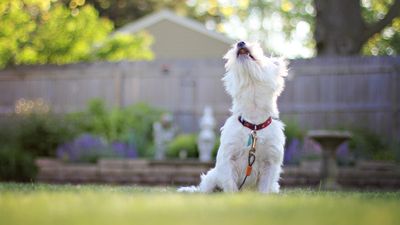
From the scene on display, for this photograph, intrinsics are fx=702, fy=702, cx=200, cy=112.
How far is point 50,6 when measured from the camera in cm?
2372

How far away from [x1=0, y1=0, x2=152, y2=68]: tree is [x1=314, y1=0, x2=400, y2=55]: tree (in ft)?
21.4

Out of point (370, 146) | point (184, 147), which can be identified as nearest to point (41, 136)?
point (184, 147)

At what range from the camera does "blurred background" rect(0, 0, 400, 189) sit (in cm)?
1314

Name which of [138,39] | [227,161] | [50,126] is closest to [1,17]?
[138,39]

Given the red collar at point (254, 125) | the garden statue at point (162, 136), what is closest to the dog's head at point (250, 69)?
the red collar at point (254, 125)

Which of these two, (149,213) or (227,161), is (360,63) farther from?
(149,213)

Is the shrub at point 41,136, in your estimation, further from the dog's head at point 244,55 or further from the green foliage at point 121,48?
the dog's head at point 244,55

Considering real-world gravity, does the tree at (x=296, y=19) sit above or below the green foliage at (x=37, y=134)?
above

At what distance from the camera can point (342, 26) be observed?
17.5 meters

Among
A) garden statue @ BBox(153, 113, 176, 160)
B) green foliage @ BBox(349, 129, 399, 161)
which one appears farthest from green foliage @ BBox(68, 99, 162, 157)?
green foliage @ BBox(349, 129, 399, 161)

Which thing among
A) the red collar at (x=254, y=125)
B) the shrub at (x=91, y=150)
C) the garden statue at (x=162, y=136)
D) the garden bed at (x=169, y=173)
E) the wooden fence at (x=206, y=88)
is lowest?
the garden bed at (x=169, y=173)

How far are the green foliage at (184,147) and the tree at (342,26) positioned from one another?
4915mm

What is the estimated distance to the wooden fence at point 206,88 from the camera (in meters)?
16.0

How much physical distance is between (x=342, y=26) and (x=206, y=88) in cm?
376
